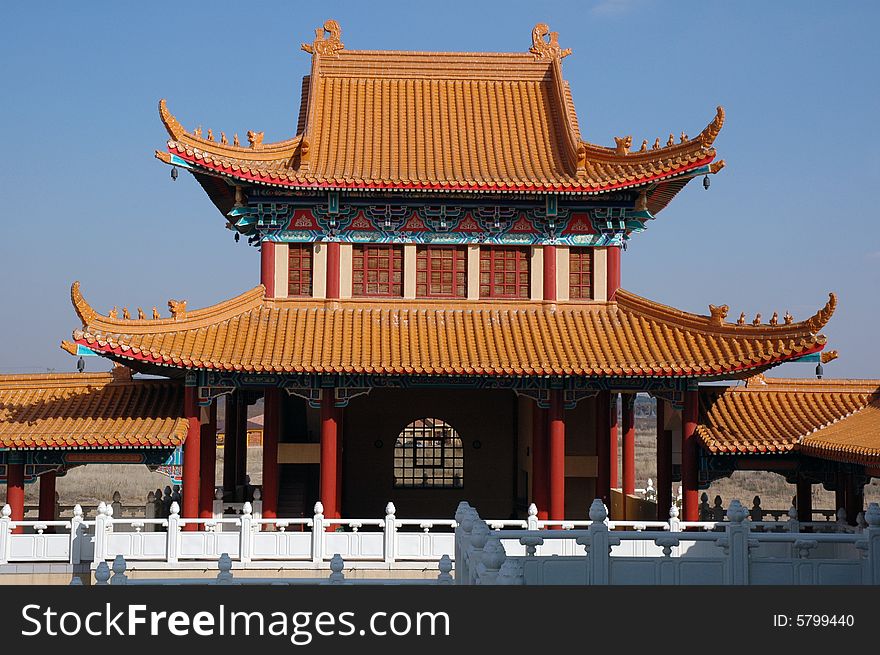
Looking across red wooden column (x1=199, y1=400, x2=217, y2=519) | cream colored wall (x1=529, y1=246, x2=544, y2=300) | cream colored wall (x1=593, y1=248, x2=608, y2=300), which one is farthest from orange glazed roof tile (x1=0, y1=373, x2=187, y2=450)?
cream colored wall (x1=593, y1=248, x2=608, y2=300)

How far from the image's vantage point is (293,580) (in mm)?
17406

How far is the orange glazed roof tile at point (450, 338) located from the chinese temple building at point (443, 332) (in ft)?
0.17

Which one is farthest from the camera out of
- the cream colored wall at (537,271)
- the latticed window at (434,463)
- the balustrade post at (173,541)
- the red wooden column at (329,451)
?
the latticed window at (434,463)

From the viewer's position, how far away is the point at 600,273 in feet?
74.9

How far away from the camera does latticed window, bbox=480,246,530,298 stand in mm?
22859

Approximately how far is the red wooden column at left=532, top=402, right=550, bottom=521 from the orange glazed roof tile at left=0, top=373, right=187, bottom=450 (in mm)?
6915

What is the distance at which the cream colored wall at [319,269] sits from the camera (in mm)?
22594

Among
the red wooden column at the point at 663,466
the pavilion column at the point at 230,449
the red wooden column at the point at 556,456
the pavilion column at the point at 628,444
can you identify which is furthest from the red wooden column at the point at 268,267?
the red wooden column at the point at 663,466

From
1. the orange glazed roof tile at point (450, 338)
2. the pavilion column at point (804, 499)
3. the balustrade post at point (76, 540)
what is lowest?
the balustrade post at point (76, 540)

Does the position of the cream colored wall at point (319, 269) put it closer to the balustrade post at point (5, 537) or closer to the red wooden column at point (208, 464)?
the red wooden column at point (208, 464)

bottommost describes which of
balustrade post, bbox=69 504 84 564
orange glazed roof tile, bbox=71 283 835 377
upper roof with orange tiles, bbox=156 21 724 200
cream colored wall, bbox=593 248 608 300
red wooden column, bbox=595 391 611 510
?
balustrade post, bbox=69 504 84 564

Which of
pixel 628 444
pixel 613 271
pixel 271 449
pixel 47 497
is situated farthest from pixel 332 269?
pixel 628 444

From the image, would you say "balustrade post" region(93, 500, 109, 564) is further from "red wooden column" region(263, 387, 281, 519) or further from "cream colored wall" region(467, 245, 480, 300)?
"cream colored wall" region(467, 245, 480, 300)

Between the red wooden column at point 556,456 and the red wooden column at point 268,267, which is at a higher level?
the red wooden column at point 268,267
